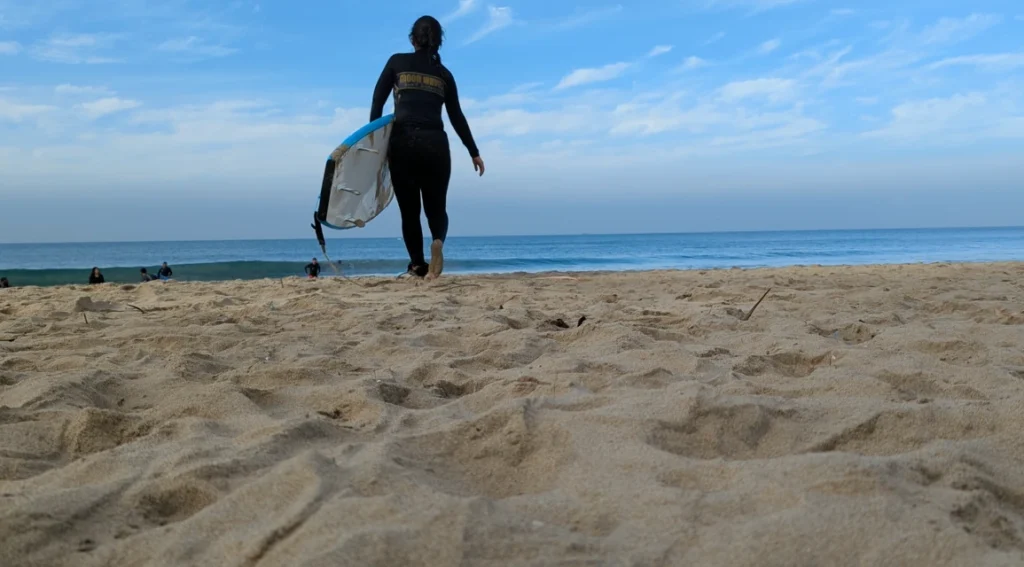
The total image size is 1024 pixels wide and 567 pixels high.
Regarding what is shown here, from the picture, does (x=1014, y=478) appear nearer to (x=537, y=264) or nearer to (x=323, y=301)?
(x=323, y=301)

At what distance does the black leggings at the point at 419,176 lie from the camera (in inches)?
194

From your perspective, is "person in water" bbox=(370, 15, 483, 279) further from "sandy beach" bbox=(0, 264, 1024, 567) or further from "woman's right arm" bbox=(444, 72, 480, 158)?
"sandy beach" bbox=(0, 264, 1024, 567)

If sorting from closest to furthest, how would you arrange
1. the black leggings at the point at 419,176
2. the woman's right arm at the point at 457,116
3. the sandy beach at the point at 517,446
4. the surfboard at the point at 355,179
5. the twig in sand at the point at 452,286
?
the sandy beach at the point at 517,446
the twig in sand at the point at 452,286
the surfboard at the point at 355,179
the black leggings at the point at 419,176
the woman's right arm at the point at 457,116

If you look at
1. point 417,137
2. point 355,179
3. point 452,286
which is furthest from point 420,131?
point 452,286

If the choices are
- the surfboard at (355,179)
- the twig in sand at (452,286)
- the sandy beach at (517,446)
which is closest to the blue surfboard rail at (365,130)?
the surfboard at (355,179)

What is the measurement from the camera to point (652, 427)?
1.41 metres

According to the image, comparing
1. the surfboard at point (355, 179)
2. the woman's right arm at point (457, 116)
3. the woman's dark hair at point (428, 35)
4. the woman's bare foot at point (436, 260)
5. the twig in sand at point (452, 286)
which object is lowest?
the twig in sand at point (452, 286)

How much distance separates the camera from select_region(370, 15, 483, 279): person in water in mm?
4949

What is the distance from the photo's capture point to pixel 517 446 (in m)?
1.35

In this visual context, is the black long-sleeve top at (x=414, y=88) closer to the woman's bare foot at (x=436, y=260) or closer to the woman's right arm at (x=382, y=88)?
the woman's right arm at (x=382, y=88)

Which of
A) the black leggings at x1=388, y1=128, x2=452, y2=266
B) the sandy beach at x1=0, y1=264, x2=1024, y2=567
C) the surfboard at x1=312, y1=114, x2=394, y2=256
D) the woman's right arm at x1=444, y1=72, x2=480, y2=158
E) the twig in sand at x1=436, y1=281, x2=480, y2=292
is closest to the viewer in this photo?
the sandy beach at x1=0, y1=264, x2=1024, y2=567

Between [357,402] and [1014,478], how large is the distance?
1255mm

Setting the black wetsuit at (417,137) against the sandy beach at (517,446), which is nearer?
the sandy beach at (517,446)

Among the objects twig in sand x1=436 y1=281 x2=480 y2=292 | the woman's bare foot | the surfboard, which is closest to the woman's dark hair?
the surfboard
